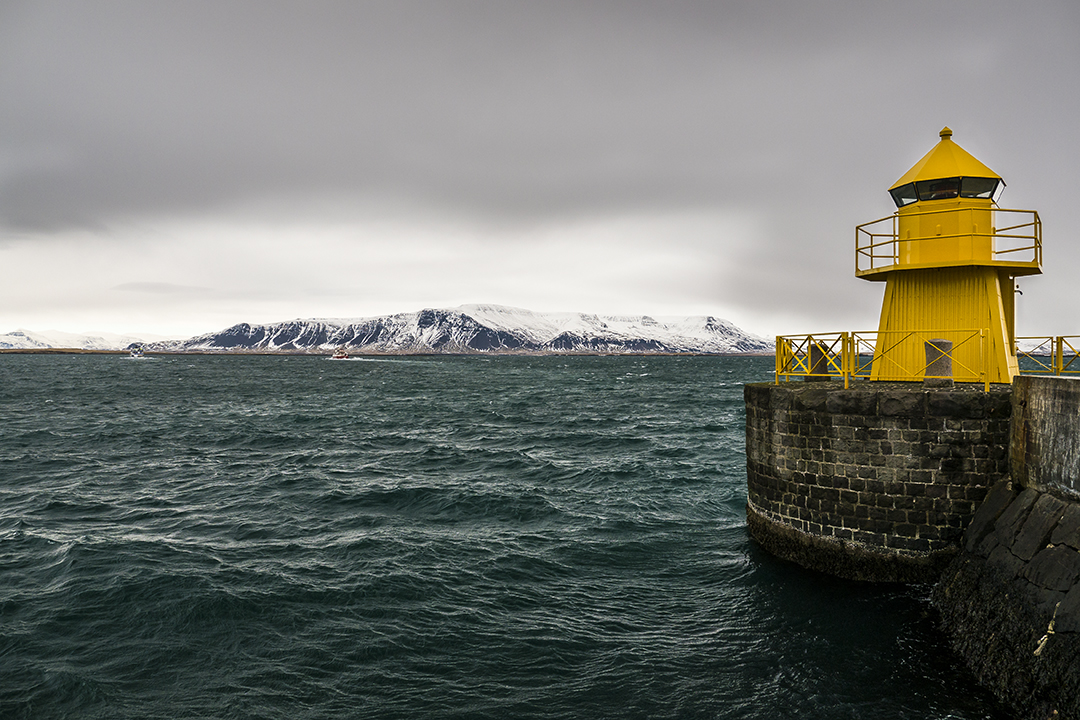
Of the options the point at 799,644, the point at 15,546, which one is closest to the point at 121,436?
the point at 15,546

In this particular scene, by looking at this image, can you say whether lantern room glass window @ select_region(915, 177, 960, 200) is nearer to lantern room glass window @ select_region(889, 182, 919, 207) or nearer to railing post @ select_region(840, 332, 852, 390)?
lantern room glass window @ select_region(889, 182, 919, 207)

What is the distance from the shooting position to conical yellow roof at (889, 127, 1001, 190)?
519 inches

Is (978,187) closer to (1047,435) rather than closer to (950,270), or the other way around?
(950,270)

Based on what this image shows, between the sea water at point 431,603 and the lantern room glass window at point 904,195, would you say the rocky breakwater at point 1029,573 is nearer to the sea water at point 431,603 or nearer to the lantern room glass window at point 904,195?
the sea water at point 431,603

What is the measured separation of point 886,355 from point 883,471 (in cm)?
380

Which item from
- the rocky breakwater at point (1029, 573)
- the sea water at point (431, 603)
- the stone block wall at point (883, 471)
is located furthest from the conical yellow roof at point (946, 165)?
the sea water at point (431, 603)

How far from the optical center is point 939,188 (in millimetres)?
13477

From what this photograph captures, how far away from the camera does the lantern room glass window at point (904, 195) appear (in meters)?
13.8

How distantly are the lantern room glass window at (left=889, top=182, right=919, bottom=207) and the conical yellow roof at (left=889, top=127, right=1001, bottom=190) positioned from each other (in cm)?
9

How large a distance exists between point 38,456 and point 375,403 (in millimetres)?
28470

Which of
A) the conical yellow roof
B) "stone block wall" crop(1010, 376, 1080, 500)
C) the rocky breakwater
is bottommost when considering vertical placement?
the rocky breakwater

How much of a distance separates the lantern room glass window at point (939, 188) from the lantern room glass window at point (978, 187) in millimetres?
124

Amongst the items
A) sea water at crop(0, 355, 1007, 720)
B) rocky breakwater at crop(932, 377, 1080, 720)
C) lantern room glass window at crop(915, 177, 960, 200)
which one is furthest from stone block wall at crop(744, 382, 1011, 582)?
lantern room glass window at crop(915, 177, 960, 200)

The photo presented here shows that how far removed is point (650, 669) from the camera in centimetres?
926
